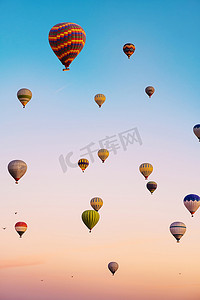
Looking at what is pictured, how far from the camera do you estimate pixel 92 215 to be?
58.5m

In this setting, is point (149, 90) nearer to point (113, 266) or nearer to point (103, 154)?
point (103, 154)

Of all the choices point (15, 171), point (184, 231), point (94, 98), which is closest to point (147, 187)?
point (184, 231)

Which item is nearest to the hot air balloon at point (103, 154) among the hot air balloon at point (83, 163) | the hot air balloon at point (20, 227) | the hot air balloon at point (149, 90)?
the hot air balloon at point (83, 163)

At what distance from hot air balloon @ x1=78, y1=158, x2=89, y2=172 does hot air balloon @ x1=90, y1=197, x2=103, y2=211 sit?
3651mm

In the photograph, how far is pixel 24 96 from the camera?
61.4m

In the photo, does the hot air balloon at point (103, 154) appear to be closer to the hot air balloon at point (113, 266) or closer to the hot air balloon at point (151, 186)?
the hot air balloon at point (151, 186)

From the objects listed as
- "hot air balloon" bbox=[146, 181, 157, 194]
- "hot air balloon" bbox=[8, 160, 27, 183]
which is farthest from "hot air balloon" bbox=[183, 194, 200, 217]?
"hot air balloon" bbox=[8, 160, 27, 183]

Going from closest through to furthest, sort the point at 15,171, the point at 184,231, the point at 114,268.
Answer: the point at 15,171
the point at 184,231
the point at 114,268

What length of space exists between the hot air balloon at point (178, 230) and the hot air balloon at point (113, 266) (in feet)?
30.0

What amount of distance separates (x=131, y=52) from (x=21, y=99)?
49.2ft

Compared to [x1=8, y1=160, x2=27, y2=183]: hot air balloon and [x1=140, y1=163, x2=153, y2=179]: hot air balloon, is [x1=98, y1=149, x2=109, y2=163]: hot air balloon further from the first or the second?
[x1=8, y1=160, x2=27, y2=183]: hot air balloon

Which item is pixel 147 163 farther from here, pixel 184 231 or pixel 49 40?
pixel 49 40

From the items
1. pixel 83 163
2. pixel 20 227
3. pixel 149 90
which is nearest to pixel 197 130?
pixel 149 90

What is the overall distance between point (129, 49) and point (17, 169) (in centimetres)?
2116
